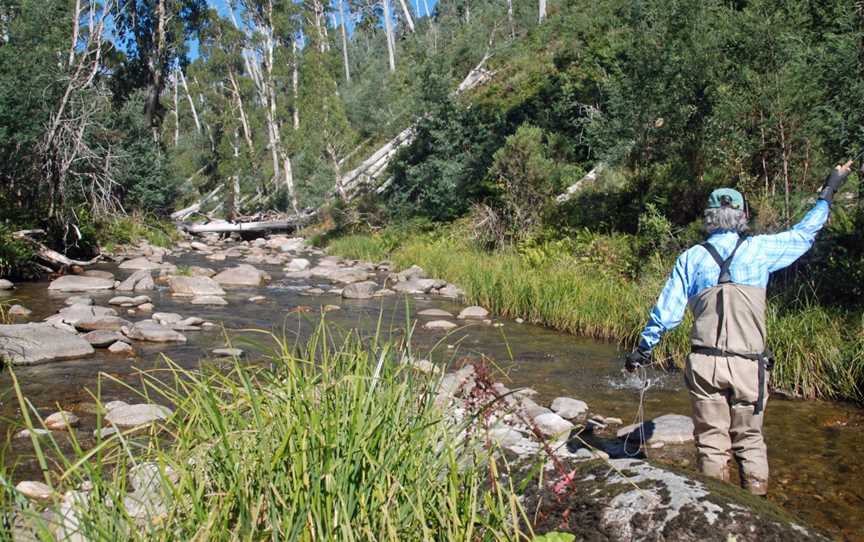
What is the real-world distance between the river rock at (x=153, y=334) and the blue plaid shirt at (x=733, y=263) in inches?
280

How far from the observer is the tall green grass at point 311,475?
7.85ft

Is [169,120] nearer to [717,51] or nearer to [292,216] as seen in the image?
[292,216]

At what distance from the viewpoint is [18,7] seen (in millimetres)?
18250

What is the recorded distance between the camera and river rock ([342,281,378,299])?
14.1m

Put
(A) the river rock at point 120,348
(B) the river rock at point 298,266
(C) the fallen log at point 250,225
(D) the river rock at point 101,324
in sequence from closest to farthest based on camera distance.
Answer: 1. (A) the river rock at point 120,348
2. (D) the river rock at point 101,324
3. (B) the river rock at point 298,266
4. (C) the fallen log at point 250,225

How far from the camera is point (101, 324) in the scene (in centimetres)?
1011

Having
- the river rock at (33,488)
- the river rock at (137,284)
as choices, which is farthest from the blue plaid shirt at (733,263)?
the river rock at (137,284)

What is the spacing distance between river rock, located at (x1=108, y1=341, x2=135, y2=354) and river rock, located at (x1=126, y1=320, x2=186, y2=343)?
0.57 m

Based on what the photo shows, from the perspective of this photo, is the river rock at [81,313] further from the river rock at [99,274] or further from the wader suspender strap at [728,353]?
the wader suspender strap at [728,353]

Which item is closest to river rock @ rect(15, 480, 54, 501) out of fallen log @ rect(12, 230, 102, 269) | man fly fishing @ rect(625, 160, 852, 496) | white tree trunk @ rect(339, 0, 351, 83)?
man fly fishing @ rect(625, 160, 852, 496)

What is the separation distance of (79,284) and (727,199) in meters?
12.8

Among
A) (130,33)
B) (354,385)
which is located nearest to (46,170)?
(354,385)

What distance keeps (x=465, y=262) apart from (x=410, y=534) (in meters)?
12.6

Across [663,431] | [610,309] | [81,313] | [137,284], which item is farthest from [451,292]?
[663,431]
